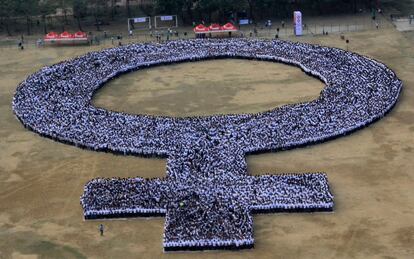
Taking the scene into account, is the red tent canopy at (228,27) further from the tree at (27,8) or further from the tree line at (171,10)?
the tree at (27,8)

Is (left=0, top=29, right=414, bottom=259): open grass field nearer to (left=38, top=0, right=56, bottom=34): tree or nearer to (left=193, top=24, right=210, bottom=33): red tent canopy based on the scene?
(left=193, top=24, right=210, bottom=33): red tent canopy

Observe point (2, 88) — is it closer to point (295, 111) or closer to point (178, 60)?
point (178, 60)

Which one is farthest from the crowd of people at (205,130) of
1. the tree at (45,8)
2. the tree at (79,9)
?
the tree at (45,8)

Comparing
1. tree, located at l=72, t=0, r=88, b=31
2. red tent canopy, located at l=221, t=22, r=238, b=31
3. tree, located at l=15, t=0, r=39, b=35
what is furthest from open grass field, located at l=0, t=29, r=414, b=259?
tree, located at l=72, t=0, r=88, b=31

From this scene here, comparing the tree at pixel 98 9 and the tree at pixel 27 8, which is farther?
the tree at pixel 98 9

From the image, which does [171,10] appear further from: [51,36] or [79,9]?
[51,36]

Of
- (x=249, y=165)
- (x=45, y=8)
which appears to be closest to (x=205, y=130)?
(x=249, y=165)
